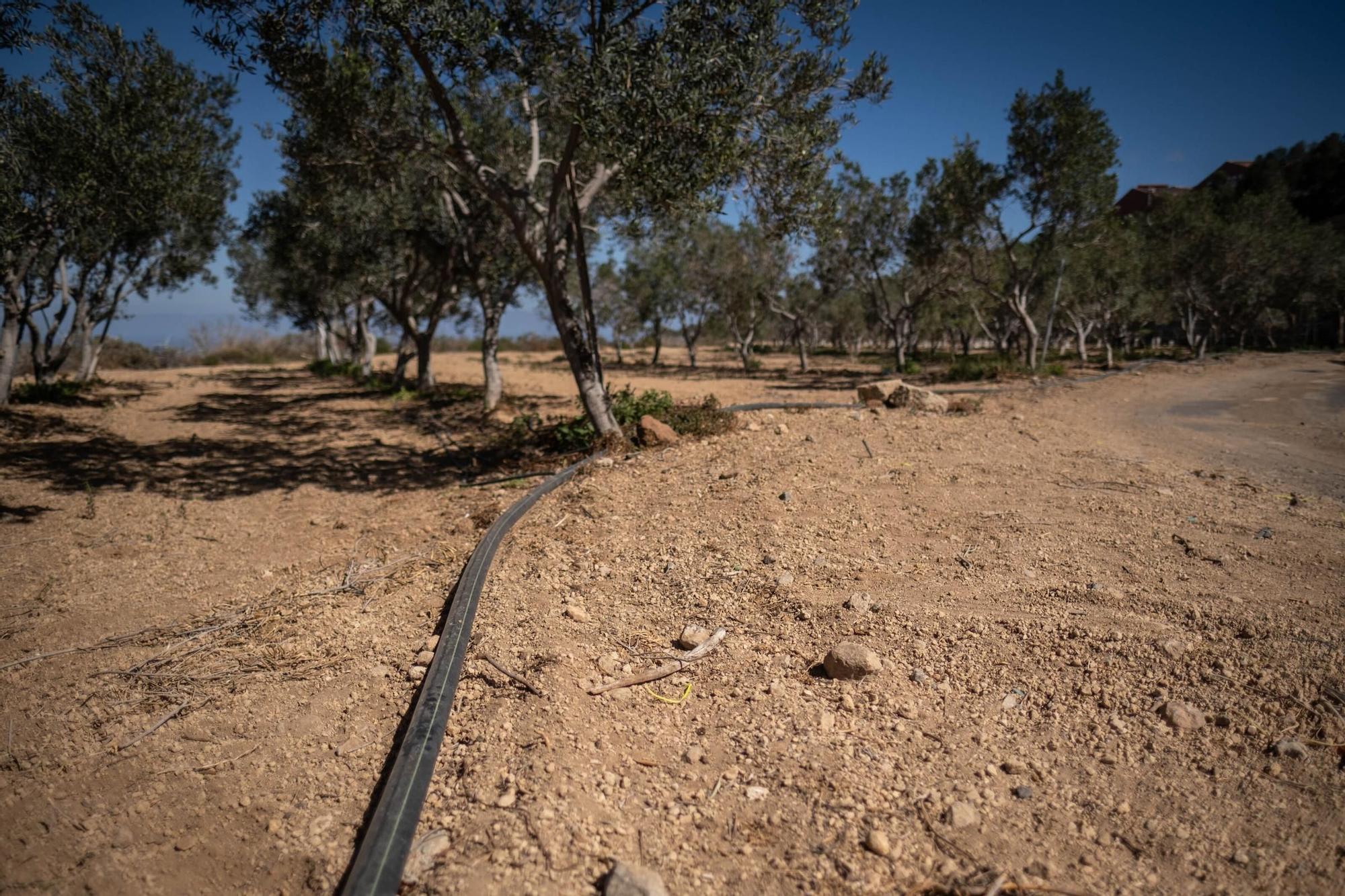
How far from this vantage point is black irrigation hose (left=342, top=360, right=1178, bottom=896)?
218 cm

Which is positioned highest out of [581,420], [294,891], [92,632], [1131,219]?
[1131,219]

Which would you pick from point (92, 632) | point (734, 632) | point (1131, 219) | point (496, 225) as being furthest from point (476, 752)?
point (1131, 219)

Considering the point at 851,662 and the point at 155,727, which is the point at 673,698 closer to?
the point at 851,662

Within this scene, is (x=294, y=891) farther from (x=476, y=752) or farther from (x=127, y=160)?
(x=127, y=160)

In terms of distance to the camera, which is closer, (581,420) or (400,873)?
(400,873)

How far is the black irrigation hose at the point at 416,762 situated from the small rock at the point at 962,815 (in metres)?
2.03

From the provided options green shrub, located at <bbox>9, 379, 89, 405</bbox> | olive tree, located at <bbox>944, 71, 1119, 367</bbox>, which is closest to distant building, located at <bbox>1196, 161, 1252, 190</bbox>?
olive tree, located at <bbox>944, 71, 1119, 367</bbox>

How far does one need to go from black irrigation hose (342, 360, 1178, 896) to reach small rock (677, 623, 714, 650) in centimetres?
125

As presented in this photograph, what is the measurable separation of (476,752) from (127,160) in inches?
440

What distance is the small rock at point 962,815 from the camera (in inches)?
93.4

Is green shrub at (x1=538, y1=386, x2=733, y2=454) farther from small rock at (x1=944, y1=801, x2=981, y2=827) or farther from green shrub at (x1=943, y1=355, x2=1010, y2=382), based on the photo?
green shrub at (x1=943, y1=355, x2=1010, y2=382)

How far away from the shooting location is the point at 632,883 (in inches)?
82.4

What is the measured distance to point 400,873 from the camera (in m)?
2.19

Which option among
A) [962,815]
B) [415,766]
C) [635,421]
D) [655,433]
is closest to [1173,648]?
[962,815]
